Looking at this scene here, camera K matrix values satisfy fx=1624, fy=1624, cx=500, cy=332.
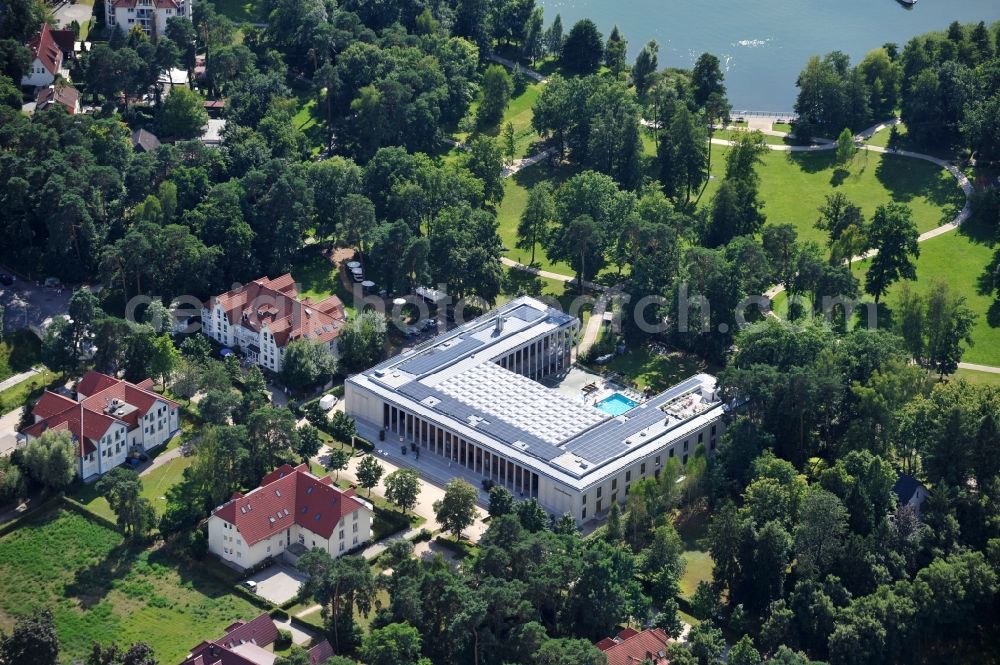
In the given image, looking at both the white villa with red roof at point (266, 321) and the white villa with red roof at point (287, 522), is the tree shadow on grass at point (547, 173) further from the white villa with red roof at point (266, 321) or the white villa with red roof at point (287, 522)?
the white villa with red roof at point (287, 522)

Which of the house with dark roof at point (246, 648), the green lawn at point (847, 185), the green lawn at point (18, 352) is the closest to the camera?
the house with dark roof at point (246, 648)

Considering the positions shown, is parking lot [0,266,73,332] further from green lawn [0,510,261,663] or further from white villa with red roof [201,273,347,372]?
green lawn [0,510,261,663]

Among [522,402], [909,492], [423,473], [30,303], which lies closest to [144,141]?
[30,303]

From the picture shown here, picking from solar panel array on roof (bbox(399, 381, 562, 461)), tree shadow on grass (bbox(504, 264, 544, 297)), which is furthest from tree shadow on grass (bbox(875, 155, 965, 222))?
solar panel array on roof (bbox(399, 381, 562, 461))

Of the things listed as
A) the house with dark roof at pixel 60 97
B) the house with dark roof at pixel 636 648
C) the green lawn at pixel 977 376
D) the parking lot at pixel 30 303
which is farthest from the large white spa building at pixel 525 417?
the house with dark roof at pixel 60 97

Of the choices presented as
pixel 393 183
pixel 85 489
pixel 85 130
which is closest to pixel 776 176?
pixel 393 183

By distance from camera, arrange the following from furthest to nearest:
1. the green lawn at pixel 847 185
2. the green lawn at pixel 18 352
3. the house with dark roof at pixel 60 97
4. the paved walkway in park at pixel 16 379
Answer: the house with dark roof at pixel 60 97, the green lawn at pixel 847 185, the green lawn at pixel 18 352, the paved walkway in park at pixel 16 379
